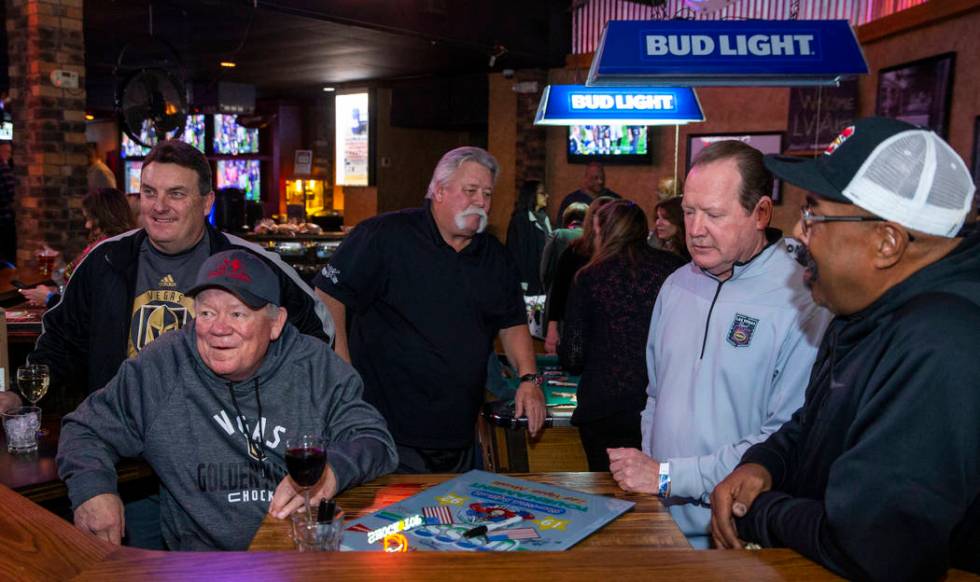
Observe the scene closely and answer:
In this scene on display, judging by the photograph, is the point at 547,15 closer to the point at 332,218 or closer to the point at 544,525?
the point at 332,218

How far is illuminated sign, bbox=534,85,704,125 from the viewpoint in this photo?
5.80 m

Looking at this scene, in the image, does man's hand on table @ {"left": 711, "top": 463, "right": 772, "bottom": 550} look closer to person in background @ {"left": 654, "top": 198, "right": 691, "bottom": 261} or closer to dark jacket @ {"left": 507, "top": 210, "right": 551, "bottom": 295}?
person in background @ {"left": 654, "top": 198, "right": 691, "bottom": 261}

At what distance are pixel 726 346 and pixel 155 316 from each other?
1.91 meters

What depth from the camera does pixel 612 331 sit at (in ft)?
11.0

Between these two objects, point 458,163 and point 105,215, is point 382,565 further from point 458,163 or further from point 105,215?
point 105,215

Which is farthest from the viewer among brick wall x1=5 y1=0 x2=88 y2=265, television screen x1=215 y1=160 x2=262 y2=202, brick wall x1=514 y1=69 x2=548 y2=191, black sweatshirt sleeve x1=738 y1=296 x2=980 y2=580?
television screen x1=215 y1=160 x2=262 y2=202

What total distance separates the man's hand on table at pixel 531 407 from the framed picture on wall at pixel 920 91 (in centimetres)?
473

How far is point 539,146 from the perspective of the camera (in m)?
11.3

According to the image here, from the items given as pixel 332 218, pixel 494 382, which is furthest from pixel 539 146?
pixel 494 382

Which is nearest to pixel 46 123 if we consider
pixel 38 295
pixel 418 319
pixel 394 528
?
pixel 38 295

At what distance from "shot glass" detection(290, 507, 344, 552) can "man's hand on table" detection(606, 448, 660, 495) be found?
2.49 feet

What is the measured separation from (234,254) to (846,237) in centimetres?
157

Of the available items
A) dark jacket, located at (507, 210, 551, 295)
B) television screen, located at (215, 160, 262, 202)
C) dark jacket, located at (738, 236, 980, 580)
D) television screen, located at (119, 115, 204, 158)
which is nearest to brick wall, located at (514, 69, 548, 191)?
dark jacket, located at (507, 210, 551, 295)

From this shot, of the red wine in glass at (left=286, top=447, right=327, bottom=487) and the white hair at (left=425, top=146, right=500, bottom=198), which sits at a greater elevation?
the white hair at (left=425, top=146, right=500, bottom=198)
